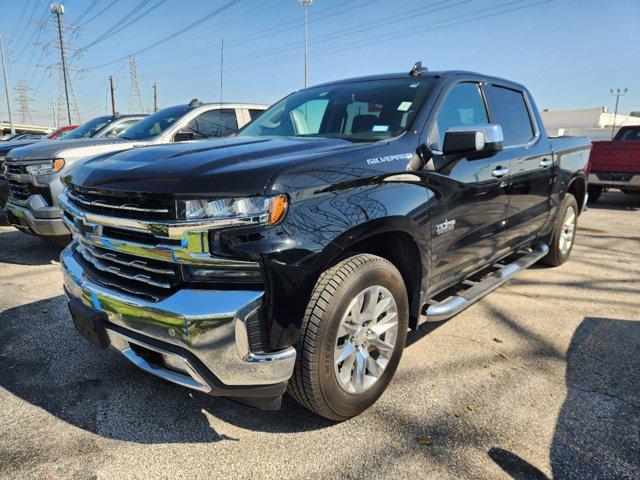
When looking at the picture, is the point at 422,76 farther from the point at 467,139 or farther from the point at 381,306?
the point at 381,306

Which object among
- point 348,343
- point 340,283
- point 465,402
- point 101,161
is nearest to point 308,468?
point 348,343

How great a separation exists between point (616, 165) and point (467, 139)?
8803 mm

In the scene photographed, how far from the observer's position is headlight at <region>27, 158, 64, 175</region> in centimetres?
520

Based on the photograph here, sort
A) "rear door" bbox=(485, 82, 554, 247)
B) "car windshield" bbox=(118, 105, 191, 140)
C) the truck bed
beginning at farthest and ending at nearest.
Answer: the truck bed < "car windshield" bbox=(118, 105, 191, 140) < "rear door" bbox=(485, 82, 554, 247)

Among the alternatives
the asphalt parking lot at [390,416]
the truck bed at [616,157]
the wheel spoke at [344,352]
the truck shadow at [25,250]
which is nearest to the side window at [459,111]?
the wheel spoke at [344,352]

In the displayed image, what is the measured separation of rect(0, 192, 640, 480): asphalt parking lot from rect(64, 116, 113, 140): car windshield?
5349 millimetres

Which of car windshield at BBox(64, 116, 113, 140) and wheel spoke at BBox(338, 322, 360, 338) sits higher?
car windshield at BBox(64, 116, 113, 140)

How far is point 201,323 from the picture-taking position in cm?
193

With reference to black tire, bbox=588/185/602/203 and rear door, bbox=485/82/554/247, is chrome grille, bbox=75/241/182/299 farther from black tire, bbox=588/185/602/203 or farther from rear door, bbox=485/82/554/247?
black tire, bbox=588/185/602/203

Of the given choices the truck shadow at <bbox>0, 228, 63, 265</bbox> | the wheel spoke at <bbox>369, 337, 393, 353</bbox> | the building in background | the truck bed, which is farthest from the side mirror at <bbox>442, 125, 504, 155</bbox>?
the building in background

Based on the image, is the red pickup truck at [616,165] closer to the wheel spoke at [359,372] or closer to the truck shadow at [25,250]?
the wheel spoke at [359,372]

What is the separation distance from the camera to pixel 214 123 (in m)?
6.80

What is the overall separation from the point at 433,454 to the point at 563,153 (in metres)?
3.66

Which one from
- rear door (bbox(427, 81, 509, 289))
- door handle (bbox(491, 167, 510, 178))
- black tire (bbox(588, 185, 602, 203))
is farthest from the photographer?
black tire (bbox(588, 185, 602, 203))
